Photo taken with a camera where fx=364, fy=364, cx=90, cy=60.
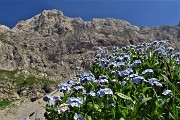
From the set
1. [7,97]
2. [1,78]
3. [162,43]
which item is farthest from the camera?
[1,78]

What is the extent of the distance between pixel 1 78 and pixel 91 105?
186 meters

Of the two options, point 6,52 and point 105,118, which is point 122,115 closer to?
point 105,118

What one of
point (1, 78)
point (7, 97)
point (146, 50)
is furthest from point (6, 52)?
point (146, 50)

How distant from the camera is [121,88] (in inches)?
272

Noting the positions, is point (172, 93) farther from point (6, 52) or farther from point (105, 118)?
point (6, 52)

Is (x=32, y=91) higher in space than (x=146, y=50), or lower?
higher

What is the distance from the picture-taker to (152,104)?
5.60m

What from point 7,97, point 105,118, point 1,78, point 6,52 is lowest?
point 105,118

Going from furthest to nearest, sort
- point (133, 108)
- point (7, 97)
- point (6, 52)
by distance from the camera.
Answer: point (6, 52)
point (7, 97)
point (133, 108)

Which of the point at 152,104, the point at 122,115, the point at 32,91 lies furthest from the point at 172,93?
the point at 32,91

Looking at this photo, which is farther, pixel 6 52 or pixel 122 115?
pixel 6 52

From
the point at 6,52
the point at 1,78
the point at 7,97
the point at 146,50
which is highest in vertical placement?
the point at 6,52

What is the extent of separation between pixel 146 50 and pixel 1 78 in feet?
597

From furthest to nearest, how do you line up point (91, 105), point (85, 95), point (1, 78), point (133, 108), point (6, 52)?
1. point (6, 52)
2. point (1, 78)
3. point (85, 95)
4. point (91, 105)
5. point (133, 108)
